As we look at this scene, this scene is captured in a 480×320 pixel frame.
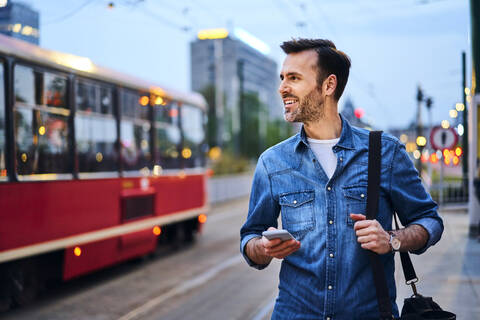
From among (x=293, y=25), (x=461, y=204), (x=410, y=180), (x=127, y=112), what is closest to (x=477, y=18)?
(x=461, y=204)

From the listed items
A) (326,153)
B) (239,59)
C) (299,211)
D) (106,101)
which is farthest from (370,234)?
(239,59)

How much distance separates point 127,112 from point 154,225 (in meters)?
2.13

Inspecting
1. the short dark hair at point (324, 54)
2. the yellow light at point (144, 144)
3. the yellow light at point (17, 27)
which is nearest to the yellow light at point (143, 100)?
the yellow light at point (144, 144)

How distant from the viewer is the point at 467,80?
41.7 feet

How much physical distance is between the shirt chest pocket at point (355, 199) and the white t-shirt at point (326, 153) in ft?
0.31

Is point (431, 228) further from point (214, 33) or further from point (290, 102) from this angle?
point (214, 33)

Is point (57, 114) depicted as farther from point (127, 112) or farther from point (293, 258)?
point (293, 258)

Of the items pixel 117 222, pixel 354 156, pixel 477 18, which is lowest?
pixel 117 222

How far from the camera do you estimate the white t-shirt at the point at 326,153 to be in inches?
96.9

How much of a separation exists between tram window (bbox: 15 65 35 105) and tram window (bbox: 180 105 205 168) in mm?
5396

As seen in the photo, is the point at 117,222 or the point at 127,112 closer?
the point at 117,222

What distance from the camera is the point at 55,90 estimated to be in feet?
27.9

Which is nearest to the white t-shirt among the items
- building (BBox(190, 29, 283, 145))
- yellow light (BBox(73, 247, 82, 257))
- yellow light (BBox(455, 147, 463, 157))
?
yellow light (BBox(73, 247, 82, 257))

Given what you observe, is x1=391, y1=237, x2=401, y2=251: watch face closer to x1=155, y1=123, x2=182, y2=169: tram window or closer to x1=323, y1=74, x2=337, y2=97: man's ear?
x1=323, y1=74, x2=337, y2=97: man's ear
